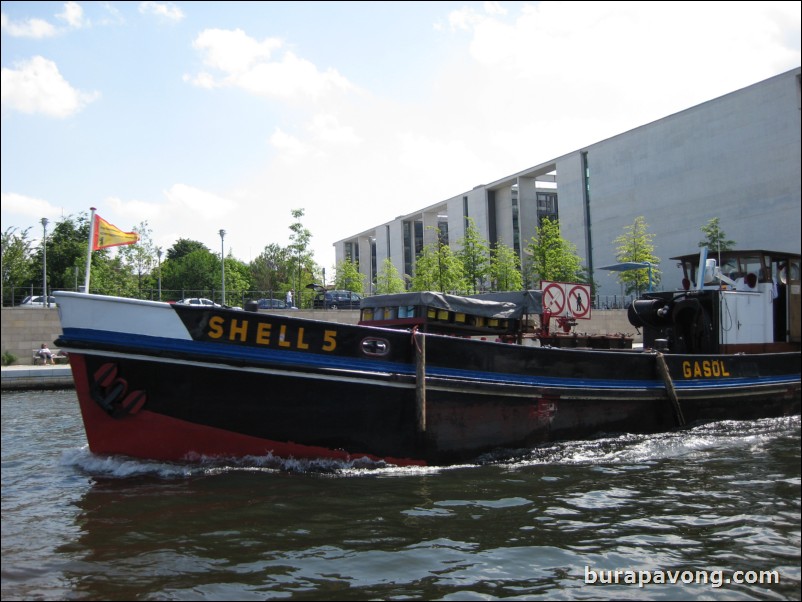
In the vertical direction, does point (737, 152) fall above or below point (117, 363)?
above

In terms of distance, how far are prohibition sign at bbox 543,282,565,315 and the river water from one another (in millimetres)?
2995

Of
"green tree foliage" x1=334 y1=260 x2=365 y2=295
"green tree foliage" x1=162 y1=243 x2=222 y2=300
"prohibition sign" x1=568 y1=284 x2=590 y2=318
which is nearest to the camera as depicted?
"prohibition sign" x1=568 y1=284 x2=590 y2=318

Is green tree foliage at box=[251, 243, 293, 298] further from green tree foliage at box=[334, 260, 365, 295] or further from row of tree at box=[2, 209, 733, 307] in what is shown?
row of tree at box=[2, 209, 733, 307]

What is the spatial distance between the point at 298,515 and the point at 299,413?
169 cm

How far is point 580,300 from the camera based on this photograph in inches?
446

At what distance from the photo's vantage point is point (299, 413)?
7.34 meters

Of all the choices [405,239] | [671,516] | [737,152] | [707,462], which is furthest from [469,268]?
[405,239]

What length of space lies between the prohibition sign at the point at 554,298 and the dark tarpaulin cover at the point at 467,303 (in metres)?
0.14

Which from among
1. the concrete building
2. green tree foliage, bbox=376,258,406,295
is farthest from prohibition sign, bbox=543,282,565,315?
green tree foliage, bbox=376,258,406,295

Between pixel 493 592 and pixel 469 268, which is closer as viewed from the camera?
pixel 493 592

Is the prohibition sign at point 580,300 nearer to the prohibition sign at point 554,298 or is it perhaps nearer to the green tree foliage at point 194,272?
the prohibition sign at point 554,298

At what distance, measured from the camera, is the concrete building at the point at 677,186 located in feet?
109

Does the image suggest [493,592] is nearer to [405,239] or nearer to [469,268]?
[469,268]

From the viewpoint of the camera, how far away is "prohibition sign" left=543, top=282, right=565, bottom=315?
1057 centimetres
